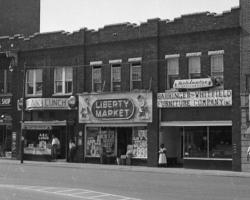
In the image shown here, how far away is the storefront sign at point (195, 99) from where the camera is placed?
31.8m

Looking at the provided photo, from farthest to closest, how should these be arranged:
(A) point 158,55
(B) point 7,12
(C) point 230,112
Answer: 1. (B) point 7,12
2. (A) point 158,55
3. (C) point 230,112

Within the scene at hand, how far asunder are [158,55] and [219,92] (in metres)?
5.07

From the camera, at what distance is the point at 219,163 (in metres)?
32.1

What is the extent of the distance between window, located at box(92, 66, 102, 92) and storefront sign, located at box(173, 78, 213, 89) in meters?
6.10

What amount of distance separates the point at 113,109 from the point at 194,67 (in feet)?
20.6

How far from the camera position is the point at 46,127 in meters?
39.6

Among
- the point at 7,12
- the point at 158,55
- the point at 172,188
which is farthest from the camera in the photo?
the point at 7,12

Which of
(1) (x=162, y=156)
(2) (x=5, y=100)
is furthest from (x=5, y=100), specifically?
(1) (x=162, y=156)

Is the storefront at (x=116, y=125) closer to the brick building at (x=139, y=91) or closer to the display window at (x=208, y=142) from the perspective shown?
the brick building at (x=139, y=91)

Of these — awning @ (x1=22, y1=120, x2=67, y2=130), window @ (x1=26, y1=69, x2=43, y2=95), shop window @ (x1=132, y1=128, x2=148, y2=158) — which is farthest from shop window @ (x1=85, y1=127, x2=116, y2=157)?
window @ (x1=26, y1=69, x2=43, y2=95)

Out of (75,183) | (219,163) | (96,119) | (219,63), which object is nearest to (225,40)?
(219,63)

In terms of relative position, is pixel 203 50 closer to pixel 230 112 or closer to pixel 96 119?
pixel 230 112

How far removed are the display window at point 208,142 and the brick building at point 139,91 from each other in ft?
0.19

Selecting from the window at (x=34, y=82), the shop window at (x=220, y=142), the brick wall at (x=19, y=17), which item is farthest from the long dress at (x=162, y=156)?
the brick wall at (x=19, y=17)
